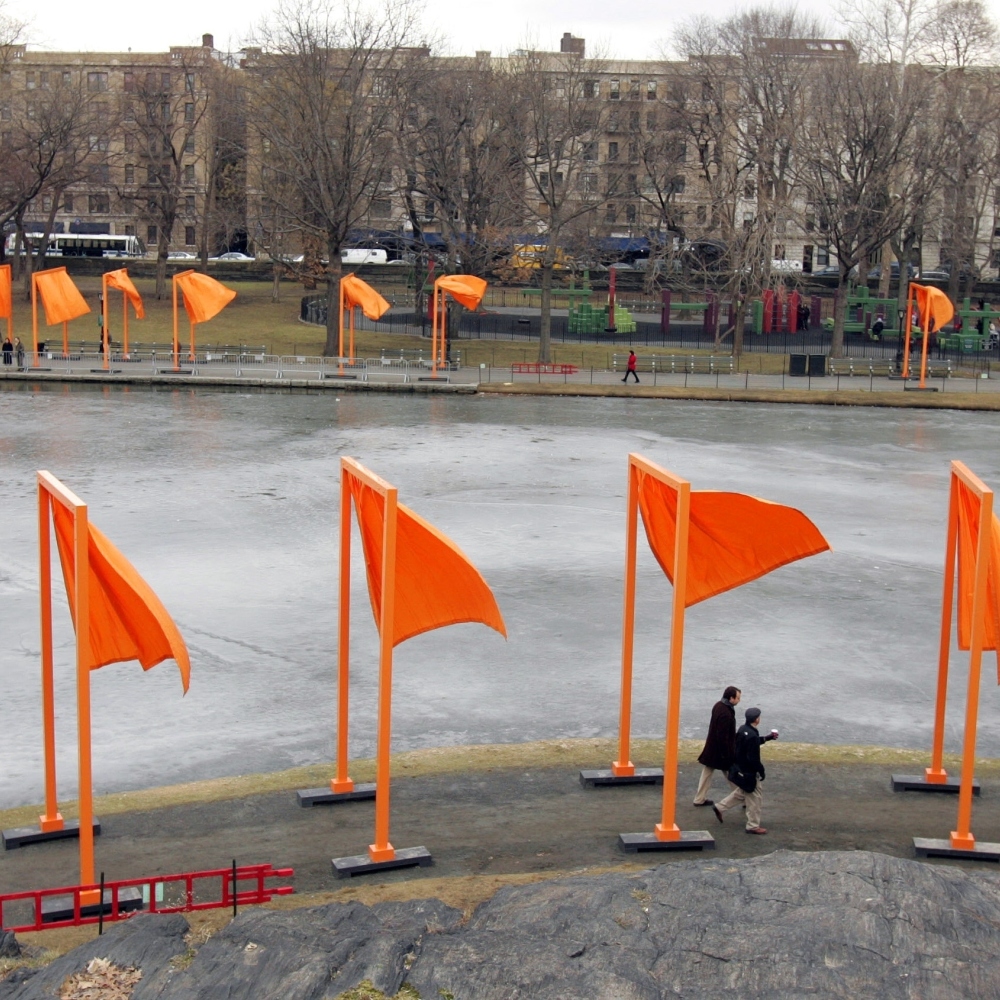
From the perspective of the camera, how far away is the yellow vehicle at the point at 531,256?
57.9 metres

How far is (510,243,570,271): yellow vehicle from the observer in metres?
57.9

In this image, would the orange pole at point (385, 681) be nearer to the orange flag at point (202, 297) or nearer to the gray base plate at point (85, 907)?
the gray base plate at point (85, 907)

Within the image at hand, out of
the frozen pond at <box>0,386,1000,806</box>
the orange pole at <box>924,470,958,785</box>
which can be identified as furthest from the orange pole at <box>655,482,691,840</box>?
the frozen pond at <box>0,386,1000,806</box>

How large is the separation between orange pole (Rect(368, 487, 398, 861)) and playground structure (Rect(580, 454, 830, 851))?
213 cm

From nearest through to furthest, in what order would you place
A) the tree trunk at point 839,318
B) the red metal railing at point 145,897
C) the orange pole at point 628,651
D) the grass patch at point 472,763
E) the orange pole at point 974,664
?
the red metal railing at point 145,897, the orange pole at point 974,664, the grass patch at point 472,763, the orange pole at point 628,651, the tree trunk at point 839,318

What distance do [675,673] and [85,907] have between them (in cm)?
520

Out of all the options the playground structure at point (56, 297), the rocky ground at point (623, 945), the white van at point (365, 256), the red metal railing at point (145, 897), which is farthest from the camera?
the white van at point (365, 256)

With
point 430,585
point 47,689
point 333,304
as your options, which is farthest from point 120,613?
point 333,304

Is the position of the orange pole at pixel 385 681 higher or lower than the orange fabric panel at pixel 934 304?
lower

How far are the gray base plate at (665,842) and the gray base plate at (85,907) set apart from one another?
13.5 ft

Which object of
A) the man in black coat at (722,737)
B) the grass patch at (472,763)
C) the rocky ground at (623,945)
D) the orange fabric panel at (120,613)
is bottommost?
the grass patch at (472,763)

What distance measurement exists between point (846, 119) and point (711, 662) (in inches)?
1689

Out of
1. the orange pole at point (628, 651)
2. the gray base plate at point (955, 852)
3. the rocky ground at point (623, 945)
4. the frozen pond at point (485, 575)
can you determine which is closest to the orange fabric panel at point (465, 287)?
the frozen pond at point (485, 575)

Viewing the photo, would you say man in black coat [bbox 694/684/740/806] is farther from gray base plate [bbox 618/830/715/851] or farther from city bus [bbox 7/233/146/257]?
city bus [bbox 7/233/146/257]
